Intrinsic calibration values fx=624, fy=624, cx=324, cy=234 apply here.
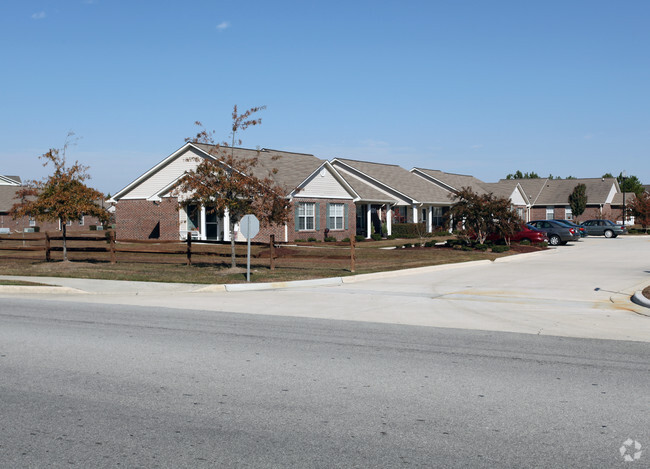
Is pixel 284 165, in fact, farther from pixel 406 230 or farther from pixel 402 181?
pixel 402 181

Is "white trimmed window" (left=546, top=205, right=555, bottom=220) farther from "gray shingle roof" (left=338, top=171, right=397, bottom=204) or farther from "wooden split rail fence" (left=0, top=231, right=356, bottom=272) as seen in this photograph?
"wooden split rail fence" (left=0, top=231, right=356, bottom=272)

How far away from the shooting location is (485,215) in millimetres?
31609

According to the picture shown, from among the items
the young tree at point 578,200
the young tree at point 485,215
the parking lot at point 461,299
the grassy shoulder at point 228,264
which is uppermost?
the young tree at point 578,200

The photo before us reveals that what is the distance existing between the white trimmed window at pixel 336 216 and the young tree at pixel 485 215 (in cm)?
1116

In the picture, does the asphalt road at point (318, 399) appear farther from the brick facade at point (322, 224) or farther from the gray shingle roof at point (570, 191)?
the gray shingle roof at point (570, 191)

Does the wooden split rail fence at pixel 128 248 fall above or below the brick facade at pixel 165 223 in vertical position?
below

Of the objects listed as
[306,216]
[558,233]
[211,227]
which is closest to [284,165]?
[306,216]

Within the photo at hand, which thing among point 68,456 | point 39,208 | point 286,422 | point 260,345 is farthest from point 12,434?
point 39,208

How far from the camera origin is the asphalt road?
5.20m

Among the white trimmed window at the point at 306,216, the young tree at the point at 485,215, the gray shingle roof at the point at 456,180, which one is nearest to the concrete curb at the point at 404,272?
the young tree at the point at 485,215

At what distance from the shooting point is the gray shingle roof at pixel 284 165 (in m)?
38.1

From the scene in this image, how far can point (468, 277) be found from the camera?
2122 cm

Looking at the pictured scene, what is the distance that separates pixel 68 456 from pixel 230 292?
12.6m

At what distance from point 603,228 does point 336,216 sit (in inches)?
941
